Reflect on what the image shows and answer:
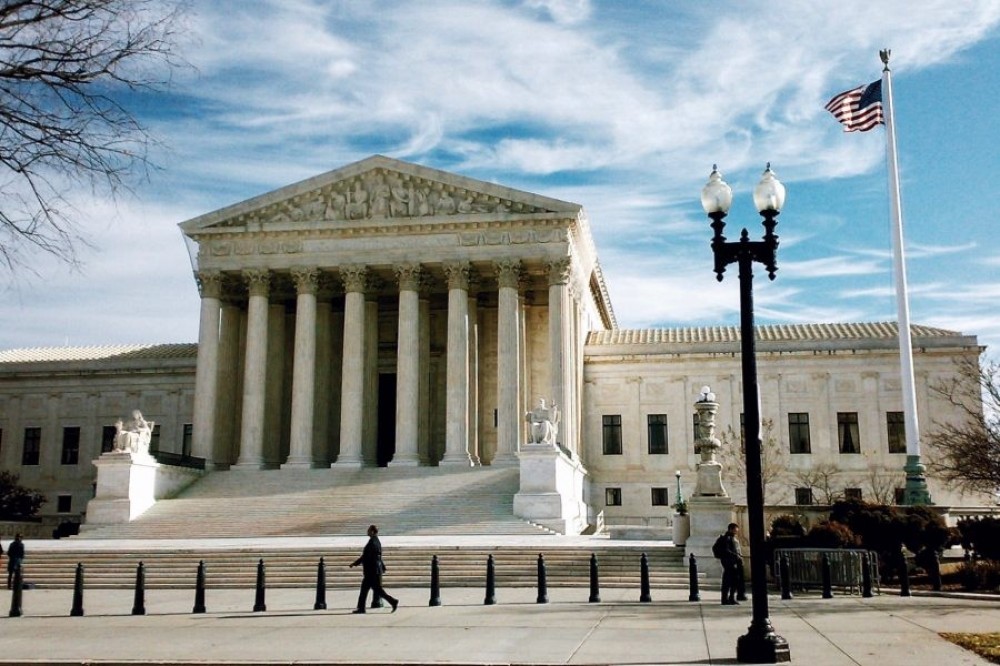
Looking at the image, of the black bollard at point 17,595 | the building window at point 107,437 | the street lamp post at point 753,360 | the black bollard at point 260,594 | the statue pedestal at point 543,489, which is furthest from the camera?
the building window at point 107,437

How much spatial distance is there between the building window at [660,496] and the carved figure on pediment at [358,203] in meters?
22.4

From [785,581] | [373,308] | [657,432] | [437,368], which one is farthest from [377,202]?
[785,581]

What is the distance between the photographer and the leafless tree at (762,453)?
178 ft

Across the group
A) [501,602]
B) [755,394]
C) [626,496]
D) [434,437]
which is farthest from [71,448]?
Answer: [755,394]

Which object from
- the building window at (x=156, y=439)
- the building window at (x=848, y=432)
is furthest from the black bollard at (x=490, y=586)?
the building window at (x=156, y=439)

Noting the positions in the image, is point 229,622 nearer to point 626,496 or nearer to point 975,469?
point 975,469

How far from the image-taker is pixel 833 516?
2827cm

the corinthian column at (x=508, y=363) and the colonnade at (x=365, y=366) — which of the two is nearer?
the corinthian column at (x=508, y=363)

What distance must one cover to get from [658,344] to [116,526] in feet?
103

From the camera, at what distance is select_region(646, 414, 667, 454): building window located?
57.0 metres

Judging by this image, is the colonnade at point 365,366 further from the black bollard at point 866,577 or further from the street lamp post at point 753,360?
the street lamp post at point 753,360

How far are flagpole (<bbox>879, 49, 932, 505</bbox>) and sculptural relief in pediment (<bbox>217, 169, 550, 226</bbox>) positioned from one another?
62.4 feet

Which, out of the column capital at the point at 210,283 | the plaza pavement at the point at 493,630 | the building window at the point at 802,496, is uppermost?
the column capital at the point at 210,283

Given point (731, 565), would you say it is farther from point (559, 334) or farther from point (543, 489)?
point (559, 334)
